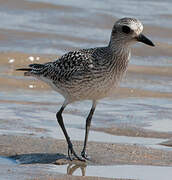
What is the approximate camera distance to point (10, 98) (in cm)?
1207

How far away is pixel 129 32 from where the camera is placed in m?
8.84

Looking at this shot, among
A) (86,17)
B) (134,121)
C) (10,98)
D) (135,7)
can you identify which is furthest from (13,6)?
(134,121)

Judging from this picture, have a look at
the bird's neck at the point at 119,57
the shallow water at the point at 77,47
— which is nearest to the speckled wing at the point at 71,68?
the bird's neck at the point at 119,57

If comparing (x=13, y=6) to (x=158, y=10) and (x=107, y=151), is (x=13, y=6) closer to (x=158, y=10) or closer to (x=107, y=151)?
(x=158, y=10)

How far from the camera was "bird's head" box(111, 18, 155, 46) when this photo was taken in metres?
8.80

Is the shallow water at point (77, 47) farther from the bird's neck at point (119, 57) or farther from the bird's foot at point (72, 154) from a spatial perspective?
the bird's neck at point (119, 57)

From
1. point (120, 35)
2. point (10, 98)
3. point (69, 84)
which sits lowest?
point (10, 98)

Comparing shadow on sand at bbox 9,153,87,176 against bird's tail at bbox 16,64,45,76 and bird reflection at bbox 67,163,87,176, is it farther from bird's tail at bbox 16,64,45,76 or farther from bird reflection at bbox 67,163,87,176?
bird's tail at bbox 16,64,45,76

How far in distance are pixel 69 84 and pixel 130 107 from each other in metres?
2.94

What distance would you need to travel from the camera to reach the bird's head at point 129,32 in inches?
346

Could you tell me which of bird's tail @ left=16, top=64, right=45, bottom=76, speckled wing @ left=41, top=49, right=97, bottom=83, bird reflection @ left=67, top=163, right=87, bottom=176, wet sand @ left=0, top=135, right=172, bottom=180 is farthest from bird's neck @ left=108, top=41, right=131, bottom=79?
bird's tail @ left=16, top=64, right=45, bottom=76

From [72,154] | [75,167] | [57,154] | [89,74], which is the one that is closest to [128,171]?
[75,167]

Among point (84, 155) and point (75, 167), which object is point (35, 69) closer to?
point (84, 155)

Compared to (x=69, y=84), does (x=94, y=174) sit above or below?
below
